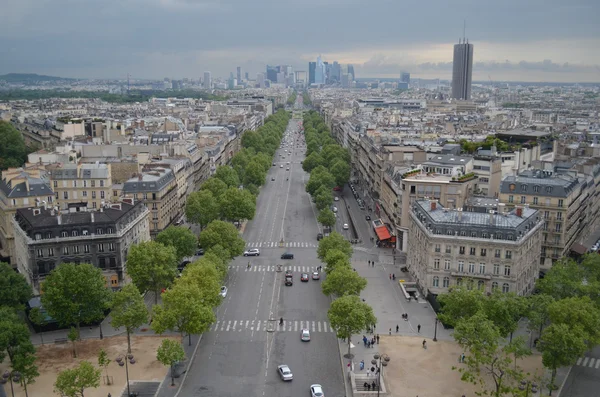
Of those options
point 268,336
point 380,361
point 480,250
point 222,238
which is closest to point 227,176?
point 222,238

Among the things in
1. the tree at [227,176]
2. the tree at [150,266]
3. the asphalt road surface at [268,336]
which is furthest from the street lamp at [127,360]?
the tree at [227,176]

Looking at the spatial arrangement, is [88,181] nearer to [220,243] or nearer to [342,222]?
[220,243]

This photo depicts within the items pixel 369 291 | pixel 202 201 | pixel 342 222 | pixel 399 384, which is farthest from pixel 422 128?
pixel 399 384

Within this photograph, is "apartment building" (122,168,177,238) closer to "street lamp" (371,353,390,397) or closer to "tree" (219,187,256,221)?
"tree" (219,187,256,221)

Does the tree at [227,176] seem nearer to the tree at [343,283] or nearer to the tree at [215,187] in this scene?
the tree at [215,187]

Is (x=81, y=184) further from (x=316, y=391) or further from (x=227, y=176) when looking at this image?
(x=316, y=391)

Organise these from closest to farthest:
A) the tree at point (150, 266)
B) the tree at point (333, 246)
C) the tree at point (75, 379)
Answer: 1. the tree at point (75, 379)
2. the tree at point (150, 266)
3. the tree at point (333, 246)
